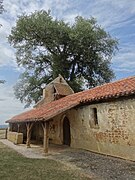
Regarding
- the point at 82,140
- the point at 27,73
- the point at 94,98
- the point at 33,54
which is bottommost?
the point at 82,140

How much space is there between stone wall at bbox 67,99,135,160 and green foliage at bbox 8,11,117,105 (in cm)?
1539

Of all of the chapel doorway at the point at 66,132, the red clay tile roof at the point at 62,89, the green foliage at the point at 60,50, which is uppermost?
the green foliage at the point at 60,50

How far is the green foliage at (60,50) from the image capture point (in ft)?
98.1

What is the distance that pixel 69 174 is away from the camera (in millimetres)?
7887

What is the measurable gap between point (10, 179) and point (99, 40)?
87.2ft

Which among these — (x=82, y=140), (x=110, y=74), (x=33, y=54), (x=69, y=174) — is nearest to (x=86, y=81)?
(x=110, y=74)

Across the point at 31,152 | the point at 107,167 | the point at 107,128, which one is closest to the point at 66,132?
the point at 31,152

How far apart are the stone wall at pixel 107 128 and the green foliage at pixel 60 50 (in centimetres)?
1539

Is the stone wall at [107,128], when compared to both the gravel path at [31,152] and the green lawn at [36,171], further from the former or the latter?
the green lawn at [36,171]

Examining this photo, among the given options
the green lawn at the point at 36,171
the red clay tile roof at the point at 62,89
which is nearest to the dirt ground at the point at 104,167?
the green lawn at the point at 36,171

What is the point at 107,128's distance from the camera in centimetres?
1209

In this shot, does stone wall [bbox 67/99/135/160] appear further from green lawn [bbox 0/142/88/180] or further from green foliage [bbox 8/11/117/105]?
green foliage [bbox 8/11/117/105]

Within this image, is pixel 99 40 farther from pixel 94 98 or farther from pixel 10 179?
pixel 10 179

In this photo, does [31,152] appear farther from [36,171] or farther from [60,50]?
[60,50]
